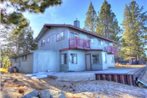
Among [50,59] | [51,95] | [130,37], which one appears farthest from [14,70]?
[130,37]

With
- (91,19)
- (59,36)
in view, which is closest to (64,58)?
(59,36)

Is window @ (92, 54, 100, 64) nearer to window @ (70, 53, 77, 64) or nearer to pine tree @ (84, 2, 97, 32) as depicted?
window @ (70, 53, 77, 64)

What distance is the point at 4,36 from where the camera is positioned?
3988 centimetres

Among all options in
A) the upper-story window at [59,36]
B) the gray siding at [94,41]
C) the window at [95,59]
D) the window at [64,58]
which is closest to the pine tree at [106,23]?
the gray siding at [94,41]

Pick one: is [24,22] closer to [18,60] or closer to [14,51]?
[18,60]

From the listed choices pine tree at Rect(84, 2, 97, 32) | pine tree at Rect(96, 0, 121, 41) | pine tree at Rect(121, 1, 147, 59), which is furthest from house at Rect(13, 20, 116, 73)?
pine tree at Rect(84, 2, 97, 32)

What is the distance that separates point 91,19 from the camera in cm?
4409

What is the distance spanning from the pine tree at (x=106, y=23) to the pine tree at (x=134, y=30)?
9.77 feet

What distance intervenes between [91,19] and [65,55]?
24963 millimetres

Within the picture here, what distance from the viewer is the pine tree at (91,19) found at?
4381 cm

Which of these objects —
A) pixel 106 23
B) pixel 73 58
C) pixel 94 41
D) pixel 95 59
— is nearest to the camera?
pixel 73 58

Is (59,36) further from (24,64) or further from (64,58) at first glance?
(24,64)

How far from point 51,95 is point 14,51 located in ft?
119

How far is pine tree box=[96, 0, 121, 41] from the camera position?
1617 inches
